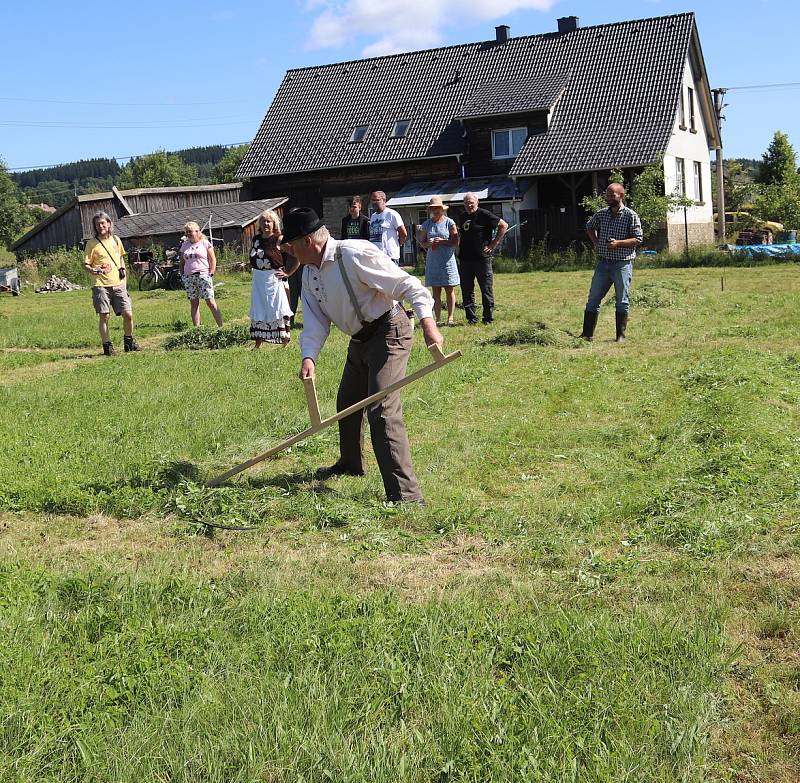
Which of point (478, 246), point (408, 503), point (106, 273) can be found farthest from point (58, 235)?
point (408, 503)

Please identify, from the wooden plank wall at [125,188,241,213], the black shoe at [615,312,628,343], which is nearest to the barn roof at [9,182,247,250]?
the wooden plank wall at [125,188,241,213]

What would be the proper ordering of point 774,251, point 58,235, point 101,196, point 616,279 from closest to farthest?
point 616,279
point 774,251
point 101,196
point 58,235

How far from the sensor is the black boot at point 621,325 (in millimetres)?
11539

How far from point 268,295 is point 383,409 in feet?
21.9

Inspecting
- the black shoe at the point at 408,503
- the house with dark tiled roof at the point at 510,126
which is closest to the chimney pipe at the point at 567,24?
the house with dark tiled roof at the point at 510,126

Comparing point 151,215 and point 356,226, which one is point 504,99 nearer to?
point 151,215

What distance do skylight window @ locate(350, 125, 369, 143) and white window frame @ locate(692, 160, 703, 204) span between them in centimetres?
1302

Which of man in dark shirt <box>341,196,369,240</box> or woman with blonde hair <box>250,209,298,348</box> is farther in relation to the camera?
man in dark shirt <box>341,196,369,240</box>

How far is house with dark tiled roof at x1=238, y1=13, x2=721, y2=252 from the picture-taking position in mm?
31734

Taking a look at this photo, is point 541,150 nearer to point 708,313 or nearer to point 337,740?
point 708,313

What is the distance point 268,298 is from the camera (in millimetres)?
11977

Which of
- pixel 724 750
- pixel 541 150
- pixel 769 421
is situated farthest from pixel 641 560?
pixel 541 150

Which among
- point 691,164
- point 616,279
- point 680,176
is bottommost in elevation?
point 616,279

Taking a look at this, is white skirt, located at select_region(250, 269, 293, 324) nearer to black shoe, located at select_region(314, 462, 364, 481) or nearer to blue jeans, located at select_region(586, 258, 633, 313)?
blue jeans, located at select_region(586, 258, 633, 313)
